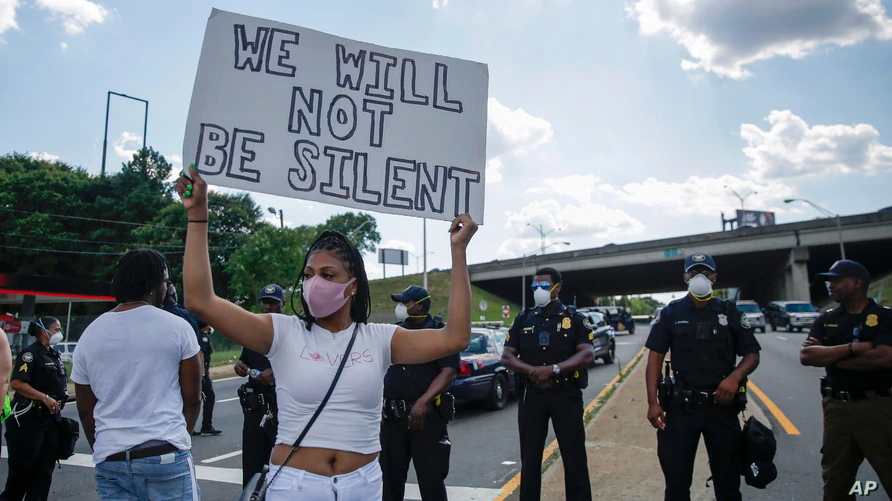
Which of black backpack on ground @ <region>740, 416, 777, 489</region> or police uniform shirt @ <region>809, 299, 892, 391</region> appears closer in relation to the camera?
black backpack on ground @ <region>740, 416, 777, 489</region>

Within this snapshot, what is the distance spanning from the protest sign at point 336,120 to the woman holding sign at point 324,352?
441 millimetres

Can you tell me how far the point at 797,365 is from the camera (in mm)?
16734

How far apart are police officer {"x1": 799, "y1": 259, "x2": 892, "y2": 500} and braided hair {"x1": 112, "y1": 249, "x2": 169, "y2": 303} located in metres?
4.41

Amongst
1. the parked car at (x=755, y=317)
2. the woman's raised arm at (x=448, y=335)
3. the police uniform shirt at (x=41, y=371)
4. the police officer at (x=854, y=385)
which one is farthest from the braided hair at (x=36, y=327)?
the parked car at (x=755, y=317)

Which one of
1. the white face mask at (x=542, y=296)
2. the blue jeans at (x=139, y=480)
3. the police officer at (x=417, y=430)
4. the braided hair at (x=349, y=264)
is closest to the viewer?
the braided hair at (x=349, y=264)

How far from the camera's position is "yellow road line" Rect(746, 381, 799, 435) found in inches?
336

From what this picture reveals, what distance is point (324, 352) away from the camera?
2357mm

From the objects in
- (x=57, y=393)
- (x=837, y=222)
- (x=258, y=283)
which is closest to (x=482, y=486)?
(x=57, y=393)

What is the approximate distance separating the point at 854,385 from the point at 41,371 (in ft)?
21.1

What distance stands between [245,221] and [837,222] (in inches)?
1711

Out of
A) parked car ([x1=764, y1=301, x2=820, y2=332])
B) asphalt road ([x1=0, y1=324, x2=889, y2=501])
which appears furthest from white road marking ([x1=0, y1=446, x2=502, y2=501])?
parked car ([x1=764, y1=301, x2=820, y2=332])

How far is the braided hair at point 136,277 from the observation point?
2.94 meters

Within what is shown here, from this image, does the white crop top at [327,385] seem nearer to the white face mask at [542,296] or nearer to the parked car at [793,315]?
the white face mask at [542,296]

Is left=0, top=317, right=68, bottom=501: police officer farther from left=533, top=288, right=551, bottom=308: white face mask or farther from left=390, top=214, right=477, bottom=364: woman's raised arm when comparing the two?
left=533, top=288, right=551, bottom=308: white face mask
